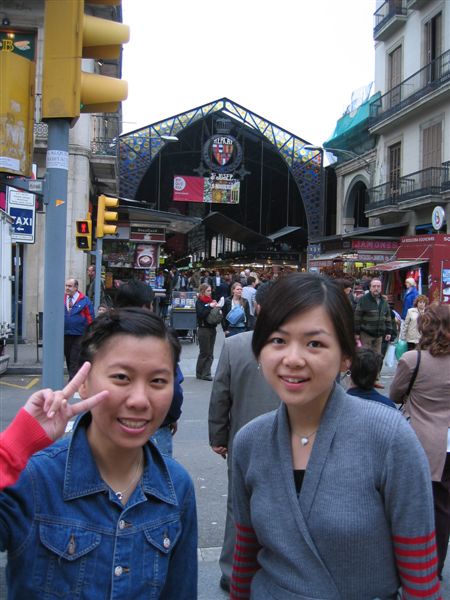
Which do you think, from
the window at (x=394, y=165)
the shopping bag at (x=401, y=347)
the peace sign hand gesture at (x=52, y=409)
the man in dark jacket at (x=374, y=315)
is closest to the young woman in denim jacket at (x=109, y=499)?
the peace sign hand gesture at (x=52, y=409)

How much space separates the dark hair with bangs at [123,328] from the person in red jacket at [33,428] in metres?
0.22

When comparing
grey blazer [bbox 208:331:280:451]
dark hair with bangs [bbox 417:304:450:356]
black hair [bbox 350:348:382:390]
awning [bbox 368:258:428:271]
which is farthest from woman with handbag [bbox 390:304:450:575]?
awning [bbox 368:258:428:271]

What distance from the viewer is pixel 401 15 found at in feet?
97.9

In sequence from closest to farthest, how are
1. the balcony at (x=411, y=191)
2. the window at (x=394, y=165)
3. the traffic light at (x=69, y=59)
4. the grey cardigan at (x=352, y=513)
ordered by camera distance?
the grey cardigan at (x=352, y=513), the traffic light at (x=69, y=59), the balcony at (x=411, y=191), the window at (x=394, y=165)

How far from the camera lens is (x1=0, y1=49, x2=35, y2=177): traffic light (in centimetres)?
452

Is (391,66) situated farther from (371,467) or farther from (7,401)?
(371,467)

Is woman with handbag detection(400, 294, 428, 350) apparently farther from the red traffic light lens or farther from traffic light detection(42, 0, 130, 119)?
traffic light detection(42, 0, 130, 119)

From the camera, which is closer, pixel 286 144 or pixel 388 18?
pixel 388 18

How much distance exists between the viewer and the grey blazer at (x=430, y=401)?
3.91 metres

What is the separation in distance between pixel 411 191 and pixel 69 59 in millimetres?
25684

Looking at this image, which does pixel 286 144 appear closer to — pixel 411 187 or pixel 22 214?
pixel 411 187

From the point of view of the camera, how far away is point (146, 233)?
22.2 m

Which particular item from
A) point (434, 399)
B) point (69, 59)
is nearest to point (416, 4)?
point (69, 59)

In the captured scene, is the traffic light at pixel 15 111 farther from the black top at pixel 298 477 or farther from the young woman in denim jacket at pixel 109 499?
the black top at pixel 298 477
